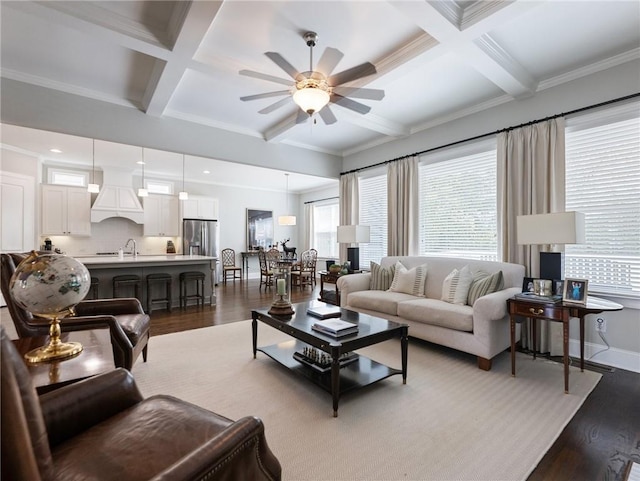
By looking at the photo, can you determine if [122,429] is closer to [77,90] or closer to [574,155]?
[77,90]

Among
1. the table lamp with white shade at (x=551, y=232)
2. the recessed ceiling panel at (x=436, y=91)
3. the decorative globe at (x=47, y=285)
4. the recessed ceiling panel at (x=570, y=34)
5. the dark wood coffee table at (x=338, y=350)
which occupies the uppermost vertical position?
the recessed ceiling panel at (x=436, y=91)

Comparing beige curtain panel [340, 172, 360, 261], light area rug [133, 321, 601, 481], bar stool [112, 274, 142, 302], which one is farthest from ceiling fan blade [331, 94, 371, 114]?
bar stool [112, 274, 142, 302]

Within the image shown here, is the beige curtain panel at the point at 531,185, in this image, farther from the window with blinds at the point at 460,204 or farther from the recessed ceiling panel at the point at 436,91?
the recessed ceiling panel at the point at 436,91

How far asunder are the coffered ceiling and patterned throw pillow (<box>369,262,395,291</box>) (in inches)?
88.6

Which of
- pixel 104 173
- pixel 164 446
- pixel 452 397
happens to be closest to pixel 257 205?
pixel 104 173

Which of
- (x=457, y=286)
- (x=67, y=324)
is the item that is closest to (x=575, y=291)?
(x=457, y=286)

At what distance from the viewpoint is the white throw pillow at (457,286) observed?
3373 mm

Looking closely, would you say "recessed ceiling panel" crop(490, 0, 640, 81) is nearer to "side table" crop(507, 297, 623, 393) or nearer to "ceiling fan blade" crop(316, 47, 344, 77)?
"ceiling fan blade" crop(316, 47, 344, 77)

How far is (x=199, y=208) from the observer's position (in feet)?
27.5

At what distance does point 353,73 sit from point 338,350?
2198 millimetres

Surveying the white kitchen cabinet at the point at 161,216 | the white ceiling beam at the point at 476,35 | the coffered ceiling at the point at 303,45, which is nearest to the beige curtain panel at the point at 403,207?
the coffered ceiling at the point at 303,45

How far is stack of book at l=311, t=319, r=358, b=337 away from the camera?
7.71ft

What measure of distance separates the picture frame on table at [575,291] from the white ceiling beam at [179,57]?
354cm

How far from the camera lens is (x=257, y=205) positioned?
390 inches
